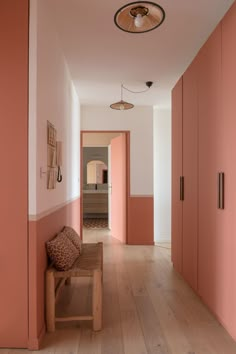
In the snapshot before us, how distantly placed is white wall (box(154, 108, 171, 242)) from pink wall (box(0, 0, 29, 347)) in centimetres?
392

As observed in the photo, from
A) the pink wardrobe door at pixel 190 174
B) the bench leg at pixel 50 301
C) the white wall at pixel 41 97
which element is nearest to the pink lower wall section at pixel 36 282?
the bench leg at pixel 50 301

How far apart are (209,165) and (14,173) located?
1639 mm

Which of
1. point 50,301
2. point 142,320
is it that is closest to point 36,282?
point 50,301

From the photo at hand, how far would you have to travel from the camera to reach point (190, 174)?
324 centimetres

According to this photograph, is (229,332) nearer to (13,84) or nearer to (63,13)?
(13,84)

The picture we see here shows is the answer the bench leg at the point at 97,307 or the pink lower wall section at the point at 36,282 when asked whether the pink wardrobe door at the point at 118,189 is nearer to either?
the bench leg at the point at 97,307

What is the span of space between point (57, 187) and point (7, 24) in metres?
1.46

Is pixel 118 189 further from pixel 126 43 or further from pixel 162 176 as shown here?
pixel 126 43

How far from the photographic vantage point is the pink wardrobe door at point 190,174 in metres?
3.04

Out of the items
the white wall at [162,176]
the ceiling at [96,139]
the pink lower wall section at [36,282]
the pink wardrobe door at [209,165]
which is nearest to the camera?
the pink lower wall section at [36,282]

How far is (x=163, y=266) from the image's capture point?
13.4ft

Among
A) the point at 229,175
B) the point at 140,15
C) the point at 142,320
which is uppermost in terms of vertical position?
the point at 140,15

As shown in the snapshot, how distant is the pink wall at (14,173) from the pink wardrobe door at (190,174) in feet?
5.71

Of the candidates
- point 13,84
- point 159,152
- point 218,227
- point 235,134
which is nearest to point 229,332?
point 218,227
